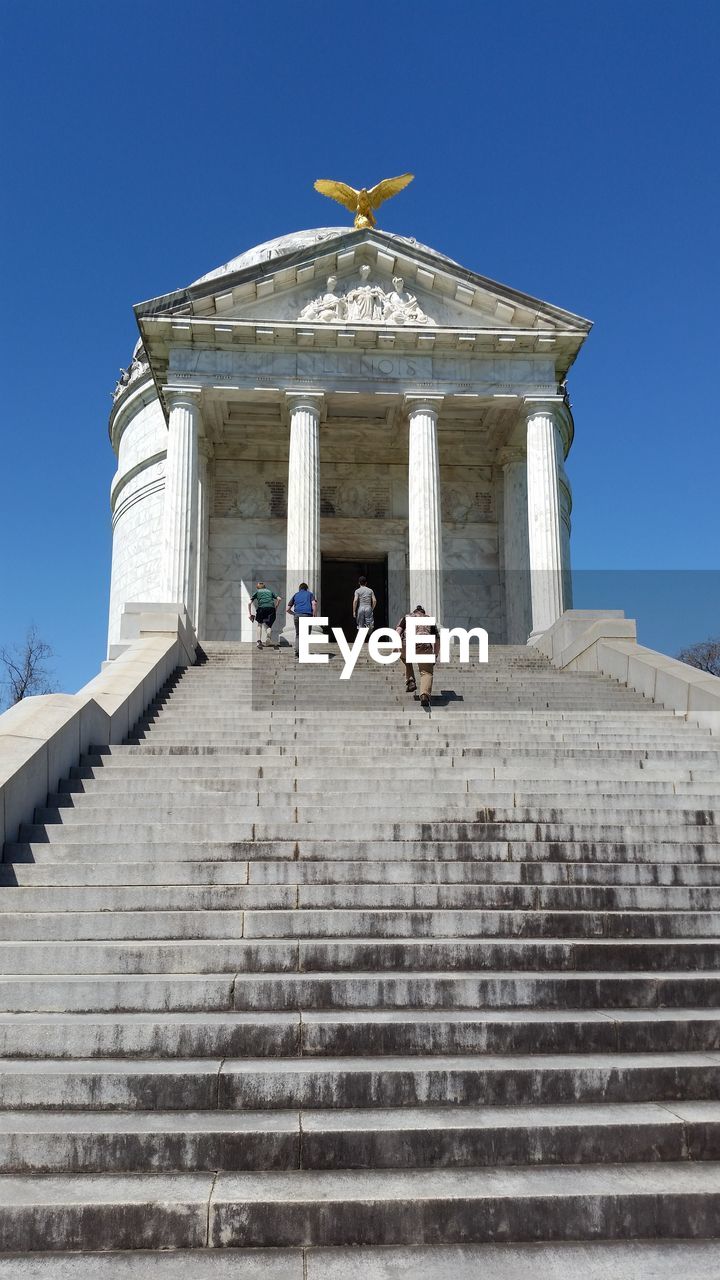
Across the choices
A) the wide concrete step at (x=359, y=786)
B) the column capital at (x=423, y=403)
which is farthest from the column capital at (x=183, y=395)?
the wide concrete step at (x=359, y=786)

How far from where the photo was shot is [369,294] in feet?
83.0

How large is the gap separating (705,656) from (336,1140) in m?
64.7

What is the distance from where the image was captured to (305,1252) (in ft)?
14.6

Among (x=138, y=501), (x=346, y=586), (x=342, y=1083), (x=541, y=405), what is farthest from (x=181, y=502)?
(x=342, y=1083)

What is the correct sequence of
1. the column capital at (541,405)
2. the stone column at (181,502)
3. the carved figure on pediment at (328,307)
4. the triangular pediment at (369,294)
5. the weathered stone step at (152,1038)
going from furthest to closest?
the column capital at (541,405)
the carved figure on pediment at (328,307)
the triangular pediment at (369,294)
the stone column at (181,502)
the weathered stone step at (152,1038)

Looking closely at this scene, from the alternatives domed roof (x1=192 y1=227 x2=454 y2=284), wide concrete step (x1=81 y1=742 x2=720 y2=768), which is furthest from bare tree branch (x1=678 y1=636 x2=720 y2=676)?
wide concrete step (x1=81 y1=742 x2=720 y2=768)

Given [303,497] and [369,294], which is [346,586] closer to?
[303,497]

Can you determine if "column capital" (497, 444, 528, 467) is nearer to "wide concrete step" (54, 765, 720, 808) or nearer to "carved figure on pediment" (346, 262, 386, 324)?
"carved figure on pediment" (346, 262, 386, 324)

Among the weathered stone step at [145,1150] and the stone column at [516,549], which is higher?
the stone column at [516,549]

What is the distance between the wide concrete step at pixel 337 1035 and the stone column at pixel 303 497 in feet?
57.0

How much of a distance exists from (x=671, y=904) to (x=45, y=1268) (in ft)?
16.9

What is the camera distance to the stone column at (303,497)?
2345 cm

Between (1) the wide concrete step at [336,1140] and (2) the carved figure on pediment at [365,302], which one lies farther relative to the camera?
(2) the carved figure on pediment at [365,302]

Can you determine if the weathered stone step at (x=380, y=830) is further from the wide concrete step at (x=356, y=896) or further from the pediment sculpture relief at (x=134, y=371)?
the pediment sculpture relief at (x=134, y=371)
